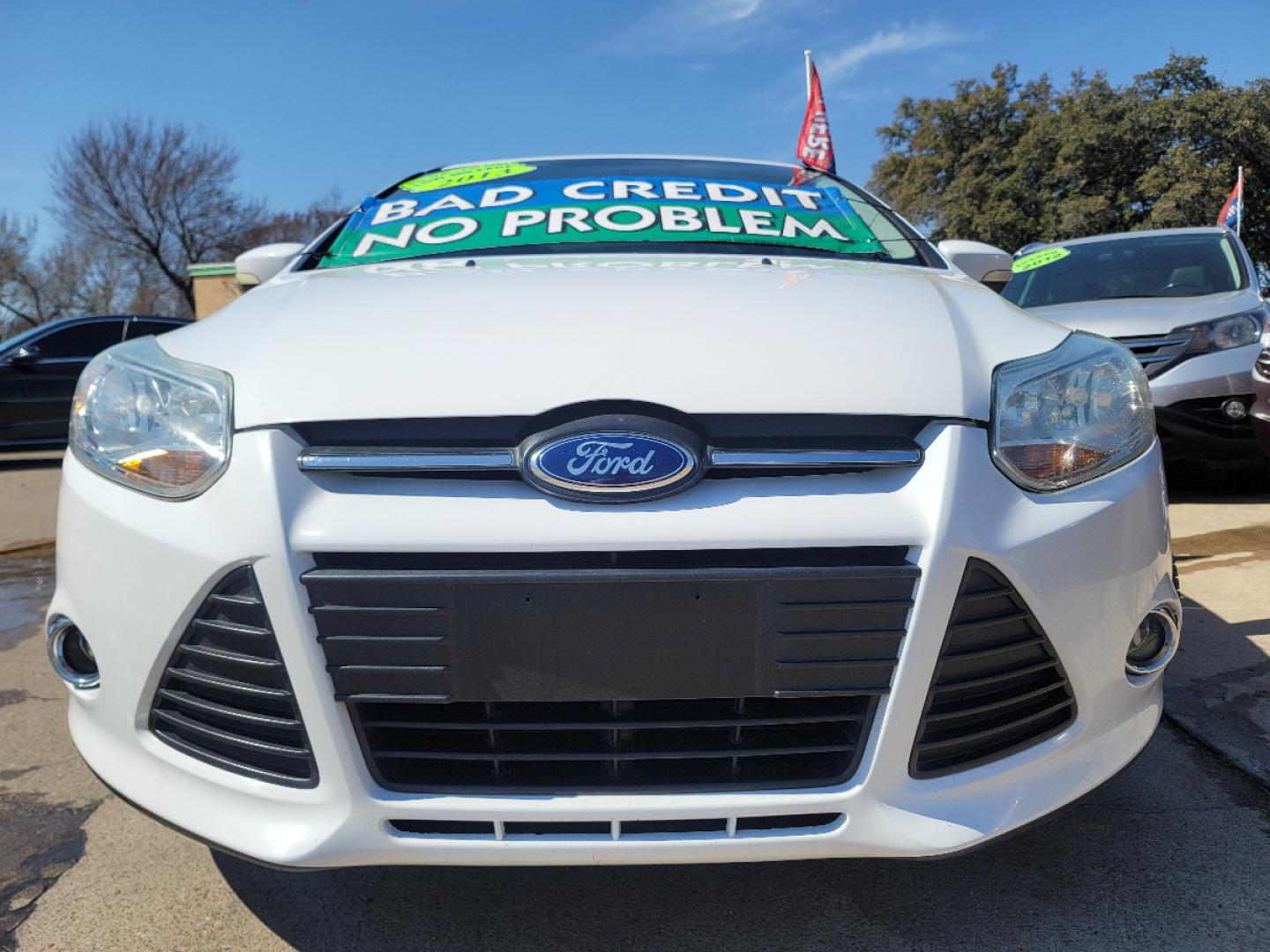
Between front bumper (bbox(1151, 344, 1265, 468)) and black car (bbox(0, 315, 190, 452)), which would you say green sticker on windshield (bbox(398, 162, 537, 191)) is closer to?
front bumper (bbox(1151, 344, 1265, 468))

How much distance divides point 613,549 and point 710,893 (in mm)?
819

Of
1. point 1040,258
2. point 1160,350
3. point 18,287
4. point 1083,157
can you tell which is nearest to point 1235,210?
point 1040,258

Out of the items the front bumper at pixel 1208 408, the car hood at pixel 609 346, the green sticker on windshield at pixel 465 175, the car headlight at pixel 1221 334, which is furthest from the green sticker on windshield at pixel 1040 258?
the car hood at pixel 609 346

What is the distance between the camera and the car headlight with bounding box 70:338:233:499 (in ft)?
4.74

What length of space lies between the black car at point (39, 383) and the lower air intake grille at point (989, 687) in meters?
9.78

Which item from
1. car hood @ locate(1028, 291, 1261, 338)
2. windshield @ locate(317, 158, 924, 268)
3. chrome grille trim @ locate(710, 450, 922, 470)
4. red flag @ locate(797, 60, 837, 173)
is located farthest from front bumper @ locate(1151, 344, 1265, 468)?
red flag @ locate(797, 60, 837, 173)

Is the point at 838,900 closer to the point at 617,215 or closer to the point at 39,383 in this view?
the point at 617,215

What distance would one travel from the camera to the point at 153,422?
152 centimetres

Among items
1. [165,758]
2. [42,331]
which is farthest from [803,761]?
[42,331]

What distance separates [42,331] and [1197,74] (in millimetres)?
29532

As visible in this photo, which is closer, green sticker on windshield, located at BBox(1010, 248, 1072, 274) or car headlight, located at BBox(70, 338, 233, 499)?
car headlight, located at BBox(70, 338, 233, 499)

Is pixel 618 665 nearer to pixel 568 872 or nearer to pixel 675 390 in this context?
pixel 675 390

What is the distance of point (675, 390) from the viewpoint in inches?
55.2

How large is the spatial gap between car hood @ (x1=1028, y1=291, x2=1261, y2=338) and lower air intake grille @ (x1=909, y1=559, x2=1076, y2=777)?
422 cm
